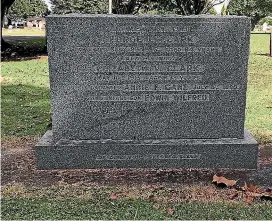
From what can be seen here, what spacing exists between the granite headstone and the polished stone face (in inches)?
0.5

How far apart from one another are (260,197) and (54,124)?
2609mm

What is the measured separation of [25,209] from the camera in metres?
4.67

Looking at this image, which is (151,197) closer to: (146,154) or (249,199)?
(249,199)

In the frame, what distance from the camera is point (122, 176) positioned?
5727 millimetres

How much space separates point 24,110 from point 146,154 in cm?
477

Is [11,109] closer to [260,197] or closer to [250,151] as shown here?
[250,151]

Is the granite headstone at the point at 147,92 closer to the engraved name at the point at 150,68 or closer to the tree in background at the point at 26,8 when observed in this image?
the engraved name at the point at 150,68

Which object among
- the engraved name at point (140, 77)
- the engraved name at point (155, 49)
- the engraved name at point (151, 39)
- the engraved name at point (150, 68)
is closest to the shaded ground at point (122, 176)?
the engraved name at point (140, 77)

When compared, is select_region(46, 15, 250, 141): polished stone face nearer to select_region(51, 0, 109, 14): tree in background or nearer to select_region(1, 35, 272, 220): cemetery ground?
select_region(1, 35, 272, 220): cemetery ground

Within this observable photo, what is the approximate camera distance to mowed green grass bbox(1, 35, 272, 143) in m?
8.42

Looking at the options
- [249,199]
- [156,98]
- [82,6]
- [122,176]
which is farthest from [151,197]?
[82,6]

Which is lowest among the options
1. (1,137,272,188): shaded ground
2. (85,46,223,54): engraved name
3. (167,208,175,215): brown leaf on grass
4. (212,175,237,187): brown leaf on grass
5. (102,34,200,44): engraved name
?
(1,137,272,188): shaded ground

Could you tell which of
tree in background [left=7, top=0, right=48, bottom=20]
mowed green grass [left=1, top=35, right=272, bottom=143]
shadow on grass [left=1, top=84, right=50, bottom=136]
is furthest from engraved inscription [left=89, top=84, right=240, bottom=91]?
tree in background [left=7, top=0, right=48, bottom=20]

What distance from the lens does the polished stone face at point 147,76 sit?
581 centimetres
